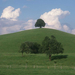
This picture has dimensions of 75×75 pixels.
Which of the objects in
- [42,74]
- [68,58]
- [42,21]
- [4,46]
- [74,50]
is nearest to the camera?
[42,74]

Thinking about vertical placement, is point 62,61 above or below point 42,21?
below

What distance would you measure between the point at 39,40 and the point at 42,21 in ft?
194

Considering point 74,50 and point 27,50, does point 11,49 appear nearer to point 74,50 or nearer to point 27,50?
point 27,50

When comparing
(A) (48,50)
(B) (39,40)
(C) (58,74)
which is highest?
(B) (39,40)

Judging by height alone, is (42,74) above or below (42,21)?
below

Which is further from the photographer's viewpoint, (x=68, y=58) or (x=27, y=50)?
(x=27, y=50)

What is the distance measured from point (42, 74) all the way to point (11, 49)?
72167 millimetres

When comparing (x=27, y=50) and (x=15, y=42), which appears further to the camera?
(x=15, y=42)

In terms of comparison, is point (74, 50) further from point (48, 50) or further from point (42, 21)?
point (42, 21)

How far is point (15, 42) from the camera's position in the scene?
11944 cm

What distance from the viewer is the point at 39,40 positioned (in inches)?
4820

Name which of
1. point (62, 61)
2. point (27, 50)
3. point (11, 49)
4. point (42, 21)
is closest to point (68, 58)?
point (62, 61)

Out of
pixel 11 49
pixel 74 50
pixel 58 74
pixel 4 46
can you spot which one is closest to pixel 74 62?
pixel 58 74

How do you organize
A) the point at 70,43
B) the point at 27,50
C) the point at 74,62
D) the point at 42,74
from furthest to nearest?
1. the point at 70,43
2. the point at 27,50
3. the point at 74,62
4. the point at 42,74
